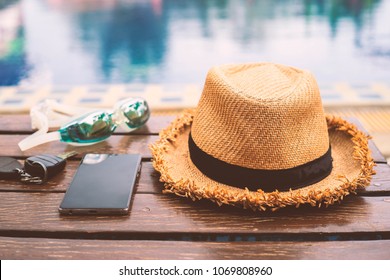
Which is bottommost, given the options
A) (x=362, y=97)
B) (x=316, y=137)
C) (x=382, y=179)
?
(x=362, y=97)

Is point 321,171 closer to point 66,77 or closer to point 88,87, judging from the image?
point 88,87

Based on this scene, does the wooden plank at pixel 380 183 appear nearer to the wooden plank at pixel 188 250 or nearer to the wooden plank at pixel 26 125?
the wooden plank at pixel 188 250

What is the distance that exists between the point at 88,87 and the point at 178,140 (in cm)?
242

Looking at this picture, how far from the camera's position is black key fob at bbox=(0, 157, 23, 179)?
4.23 ft

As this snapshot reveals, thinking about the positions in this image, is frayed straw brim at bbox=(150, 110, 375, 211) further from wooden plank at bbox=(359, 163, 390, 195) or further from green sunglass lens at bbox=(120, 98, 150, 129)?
green sunglass lens at bbox=(120, 98, 150, 129)

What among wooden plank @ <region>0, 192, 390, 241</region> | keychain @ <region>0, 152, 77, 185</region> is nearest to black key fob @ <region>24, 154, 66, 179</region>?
keychain @ <region>0, 152, 77, 185</region>

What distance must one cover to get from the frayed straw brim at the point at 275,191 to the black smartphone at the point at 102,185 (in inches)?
3.5

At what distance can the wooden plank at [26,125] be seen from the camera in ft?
5.37

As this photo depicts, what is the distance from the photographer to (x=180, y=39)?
5426mm

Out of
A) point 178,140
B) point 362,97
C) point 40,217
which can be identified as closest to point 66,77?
point 362,97

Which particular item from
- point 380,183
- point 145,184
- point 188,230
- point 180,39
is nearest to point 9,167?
point 145,184

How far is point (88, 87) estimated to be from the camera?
3.69 meters

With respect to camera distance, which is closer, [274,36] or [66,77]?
[66,77]

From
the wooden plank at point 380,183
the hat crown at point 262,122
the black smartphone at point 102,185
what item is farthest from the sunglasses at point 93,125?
the wooden plank at point 380,183
